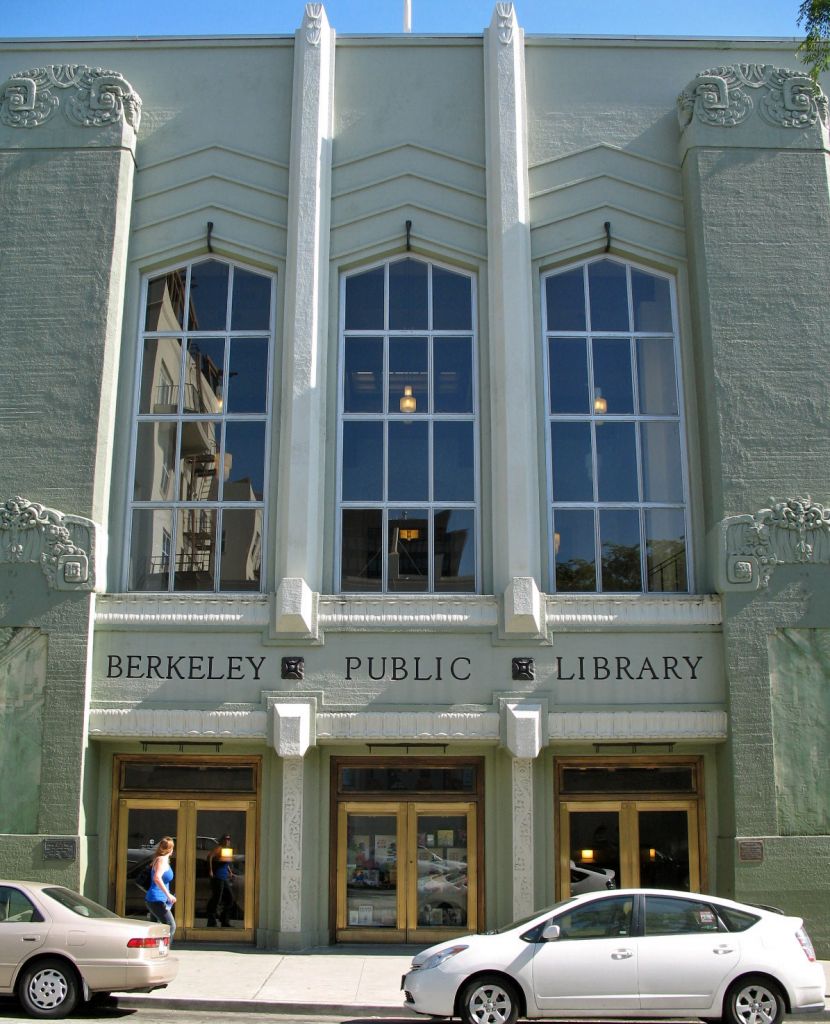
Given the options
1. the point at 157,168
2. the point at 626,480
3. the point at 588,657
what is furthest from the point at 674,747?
the point at 157,168

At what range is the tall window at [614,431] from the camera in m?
17.1

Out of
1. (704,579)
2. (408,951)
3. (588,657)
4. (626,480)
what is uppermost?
(626,480)

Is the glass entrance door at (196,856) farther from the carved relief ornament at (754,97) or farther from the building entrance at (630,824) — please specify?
the carved relief ornament at (754,97)

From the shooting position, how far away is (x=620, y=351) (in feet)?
58.9

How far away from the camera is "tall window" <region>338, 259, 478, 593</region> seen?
56.0 ft

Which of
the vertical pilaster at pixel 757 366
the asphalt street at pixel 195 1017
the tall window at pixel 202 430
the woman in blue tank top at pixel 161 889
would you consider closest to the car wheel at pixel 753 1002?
the asphalt street at pixel 195 1017

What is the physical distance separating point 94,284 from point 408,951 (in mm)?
10605

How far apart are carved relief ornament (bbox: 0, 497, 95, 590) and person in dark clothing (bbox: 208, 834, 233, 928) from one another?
13.7 ft

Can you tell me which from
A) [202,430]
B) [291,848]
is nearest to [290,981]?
[291,848]

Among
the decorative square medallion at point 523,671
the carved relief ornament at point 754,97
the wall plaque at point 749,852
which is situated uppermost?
the carved relief ornament at point 754,97

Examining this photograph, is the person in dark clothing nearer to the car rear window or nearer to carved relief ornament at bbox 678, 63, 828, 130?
the car rear window

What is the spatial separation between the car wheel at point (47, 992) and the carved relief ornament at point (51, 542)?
5.95 meters

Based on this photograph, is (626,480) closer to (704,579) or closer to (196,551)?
(704,579)

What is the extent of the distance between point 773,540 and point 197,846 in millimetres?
9188
